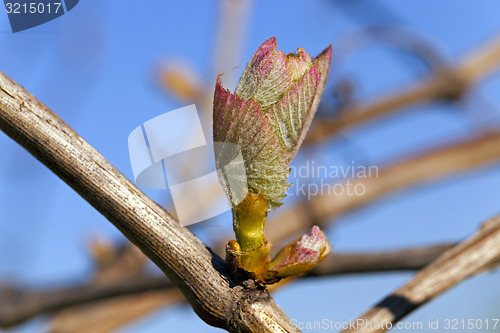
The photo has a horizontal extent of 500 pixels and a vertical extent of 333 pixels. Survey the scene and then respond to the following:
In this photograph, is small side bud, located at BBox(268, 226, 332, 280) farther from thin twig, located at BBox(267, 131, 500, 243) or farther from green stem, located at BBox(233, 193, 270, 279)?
thin twig, located at BBox(267, 131, 500, 243)

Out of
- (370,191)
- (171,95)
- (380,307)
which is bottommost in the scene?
(380,307)

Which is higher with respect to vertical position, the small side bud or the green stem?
the green stem

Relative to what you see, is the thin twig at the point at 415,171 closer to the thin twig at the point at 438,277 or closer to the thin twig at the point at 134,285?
the thin twig at the point at 134,285

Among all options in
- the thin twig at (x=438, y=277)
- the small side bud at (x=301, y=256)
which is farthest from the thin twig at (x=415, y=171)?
the small side bud at (x=301, y=256)

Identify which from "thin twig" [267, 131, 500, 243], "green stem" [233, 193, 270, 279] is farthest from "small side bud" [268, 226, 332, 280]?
"thin twig" [267, 131, 500, 243]

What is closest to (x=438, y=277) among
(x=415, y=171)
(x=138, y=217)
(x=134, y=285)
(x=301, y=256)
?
(x=301, y=256)

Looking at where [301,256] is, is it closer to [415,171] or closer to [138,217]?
[138,217]

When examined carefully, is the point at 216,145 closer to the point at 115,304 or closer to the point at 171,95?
the point at 115,304

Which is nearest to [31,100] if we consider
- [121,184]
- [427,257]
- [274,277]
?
[121,184]

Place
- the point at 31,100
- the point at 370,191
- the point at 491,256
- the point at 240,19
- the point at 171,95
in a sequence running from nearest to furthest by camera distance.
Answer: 1. the point at 31,100
2. the point at 491,256
3. the point at 370,191
4. the point at 240,19
5. the point at 171,95
